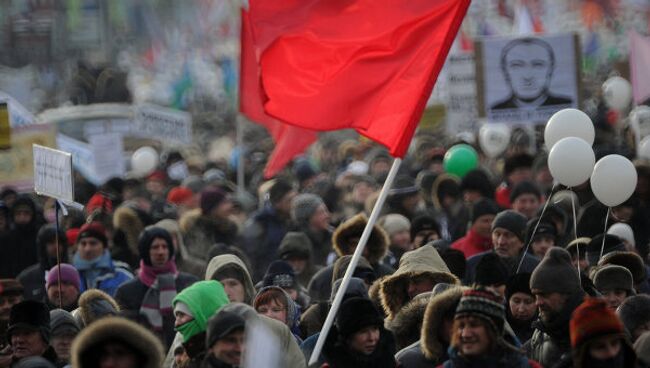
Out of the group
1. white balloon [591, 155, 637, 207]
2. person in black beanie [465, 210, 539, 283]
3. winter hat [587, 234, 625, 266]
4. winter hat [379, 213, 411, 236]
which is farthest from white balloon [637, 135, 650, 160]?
winter hat [587, 234, 625, 266]

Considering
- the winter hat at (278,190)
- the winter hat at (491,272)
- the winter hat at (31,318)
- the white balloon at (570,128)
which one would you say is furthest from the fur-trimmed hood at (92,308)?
the winter hat at (278,190)

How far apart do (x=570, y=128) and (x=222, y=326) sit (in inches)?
184

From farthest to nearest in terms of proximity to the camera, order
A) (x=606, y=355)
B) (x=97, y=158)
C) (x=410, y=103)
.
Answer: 1. (x=97, y=158)
2. (x=410, y=103)
3. (x=606, y=355)

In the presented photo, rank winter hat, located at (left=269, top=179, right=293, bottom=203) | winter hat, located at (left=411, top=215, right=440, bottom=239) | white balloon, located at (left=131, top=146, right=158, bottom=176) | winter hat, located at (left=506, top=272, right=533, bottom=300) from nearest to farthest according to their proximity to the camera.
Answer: winter hat, located at (left=506, top=272, right=533, bottom=300) < winter hat, located at (left=411, top=215, right=440, bottom=239) < winter hat, located at (left=269, top=179, right=293, bottom=203) < white balloon, located at (left=131, top=146, right=158, bottom=176)

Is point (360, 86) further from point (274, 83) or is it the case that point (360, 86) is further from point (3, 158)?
point (3, 158)

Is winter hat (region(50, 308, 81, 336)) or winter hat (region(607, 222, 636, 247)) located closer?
winter hat (region(50, 308, 81, 336))

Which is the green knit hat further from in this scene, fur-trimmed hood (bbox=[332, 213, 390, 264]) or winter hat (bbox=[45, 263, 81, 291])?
fur-trimmed hood (bbox=[332, 213, 390, 264])

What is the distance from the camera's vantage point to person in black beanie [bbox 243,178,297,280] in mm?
14555

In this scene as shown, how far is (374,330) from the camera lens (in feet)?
25.6

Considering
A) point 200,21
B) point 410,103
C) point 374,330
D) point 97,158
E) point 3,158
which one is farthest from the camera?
point 200,21

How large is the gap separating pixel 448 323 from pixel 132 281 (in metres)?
3.57

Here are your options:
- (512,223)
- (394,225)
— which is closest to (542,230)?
(512,223)

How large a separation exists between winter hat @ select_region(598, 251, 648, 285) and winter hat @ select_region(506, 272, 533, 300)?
1.28 metres

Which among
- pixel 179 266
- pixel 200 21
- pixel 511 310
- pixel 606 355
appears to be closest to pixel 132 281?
pixel 179 266
